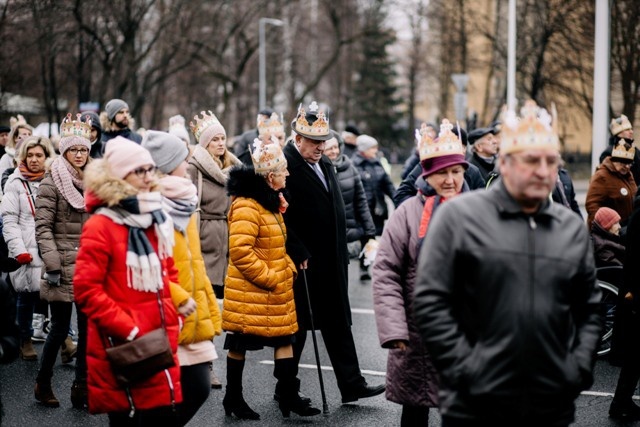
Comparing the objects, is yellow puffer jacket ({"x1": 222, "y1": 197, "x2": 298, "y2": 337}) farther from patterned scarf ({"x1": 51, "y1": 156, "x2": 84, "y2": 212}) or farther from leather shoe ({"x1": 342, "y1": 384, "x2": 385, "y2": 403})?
patterned scarf ({"x1": 51, "y1": 156, "x2": 84, "y2": 212})

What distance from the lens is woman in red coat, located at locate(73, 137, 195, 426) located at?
4.57 metres

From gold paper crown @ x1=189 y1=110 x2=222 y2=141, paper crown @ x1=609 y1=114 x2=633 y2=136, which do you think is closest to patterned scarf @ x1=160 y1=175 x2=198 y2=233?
gold paper crown @ x1=189 y1=110 x2=222 y2=141

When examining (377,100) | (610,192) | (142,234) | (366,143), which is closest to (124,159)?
(142,234)

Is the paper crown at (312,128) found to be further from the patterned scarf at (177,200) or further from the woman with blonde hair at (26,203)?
the woman with blonde hair at (26,203)

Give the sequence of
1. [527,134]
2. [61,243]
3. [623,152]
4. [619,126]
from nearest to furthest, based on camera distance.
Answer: [527,134]
[61,243]
[623,152]
[619,126]

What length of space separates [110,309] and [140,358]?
27 cm

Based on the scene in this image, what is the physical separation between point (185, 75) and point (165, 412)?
4098cm

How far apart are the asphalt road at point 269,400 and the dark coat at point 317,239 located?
0.69 meters

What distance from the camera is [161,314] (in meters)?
4.70

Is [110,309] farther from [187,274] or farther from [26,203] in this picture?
[26,203]

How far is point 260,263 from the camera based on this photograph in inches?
255

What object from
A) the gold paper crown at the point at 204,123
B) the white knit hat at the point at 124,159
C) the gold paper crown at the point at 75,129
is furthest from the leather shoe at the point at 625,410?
the gold paper crown at the point at 75,129

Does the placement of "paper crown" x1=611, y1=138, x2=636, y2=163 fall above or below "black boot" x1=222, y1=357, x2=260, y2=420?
above

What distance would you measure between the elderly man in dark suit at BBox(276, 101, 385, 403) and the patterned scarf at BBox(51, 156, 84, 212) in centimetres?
159
